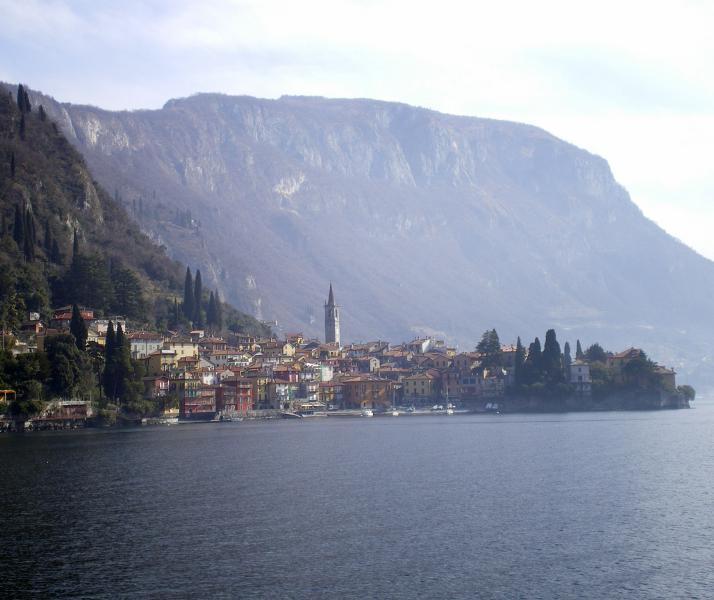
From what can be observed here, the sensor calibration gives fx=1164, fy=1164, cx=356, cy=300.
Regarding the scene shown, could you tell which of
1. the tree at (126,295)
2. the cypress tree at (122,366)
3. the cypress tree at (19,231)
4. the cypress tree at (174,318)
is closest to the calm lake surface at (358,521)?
the cypress tree at (122,366)

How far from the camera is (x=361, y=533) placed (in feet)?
172

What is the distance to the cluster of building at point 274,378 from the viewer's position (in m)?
150

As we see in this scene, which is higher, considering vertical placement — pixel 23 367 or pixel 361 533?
pixel 23 367

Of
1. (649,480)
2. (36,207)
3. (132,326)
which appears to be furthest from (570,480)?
(36,207)

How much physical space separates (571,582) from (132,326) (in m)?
128

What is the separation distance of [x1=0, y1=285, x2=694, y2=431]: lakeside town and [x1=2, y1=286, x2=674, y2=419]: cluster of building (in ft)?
0.53

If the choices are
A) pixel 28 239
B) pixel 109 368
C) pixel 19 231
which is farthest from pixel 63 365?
pixel 19 231

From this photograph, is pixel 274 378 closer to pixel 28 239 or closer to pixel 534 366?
pixel 534 366

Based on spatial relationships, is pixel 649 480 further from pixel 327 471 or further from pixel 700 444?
pixel 700 444

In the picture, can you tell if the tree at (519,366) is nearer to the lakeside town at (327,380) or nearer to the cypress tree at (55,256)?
the lakeside town at (327,380)

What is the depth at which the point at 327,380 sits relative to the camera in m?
192

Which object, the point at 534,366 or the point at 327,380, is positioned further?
the point at 327,380

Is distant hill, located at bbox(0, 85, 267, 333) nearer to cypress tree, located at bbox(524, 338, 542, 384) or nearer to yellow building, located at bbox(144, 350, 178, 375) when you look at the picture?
yellow building, located at bbox(144, 350, 178, 375)

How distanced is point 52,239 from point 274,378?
38078 millimetres
